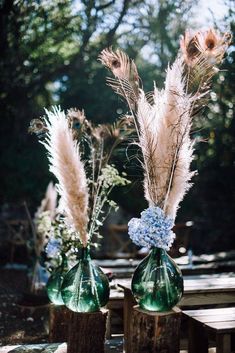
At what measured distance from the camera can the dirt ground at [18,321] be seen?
162 inches

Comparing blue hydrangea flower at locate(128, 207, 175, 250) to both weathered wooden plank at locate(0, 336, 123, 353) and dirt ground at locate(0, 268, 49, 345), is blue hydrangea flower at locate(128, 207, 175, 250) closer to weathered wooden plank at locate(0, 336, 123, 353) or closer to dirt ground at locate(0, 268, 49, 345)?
weathered wooden plank at locate(0, 336, 123, 353)

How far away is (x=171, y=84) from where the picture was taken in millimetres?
2363

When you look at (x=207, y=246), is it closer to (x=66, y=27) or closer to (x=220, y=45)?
(x=66, y=27)

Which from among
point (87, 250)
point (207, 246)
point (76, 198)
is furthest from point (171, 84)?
point (207, 246)

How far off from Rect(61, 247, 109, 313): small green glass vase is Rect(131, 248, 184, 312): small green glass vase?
23cm

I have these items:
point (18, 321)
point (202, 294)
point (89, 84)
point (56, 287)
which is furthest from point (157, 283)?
point (89, 84)

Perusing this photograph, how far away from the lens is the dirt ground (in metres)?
4.11

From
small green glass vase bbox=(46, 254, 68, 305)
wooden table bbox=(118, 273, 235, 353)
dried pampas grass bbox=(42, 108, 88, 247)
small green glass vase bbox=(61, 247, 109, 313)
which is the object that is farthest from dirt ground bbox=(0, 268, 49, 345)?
dried pampas grass bbox=(42, 108, 88, 247)

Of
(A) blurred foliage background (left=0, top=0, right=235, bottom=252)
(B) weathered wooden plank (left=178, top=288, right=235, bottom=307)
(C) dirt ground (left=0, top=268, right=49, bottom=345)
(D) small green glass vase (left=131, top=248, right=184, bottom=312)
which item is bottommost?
(C) dirt ground (left=0, top=268, right=49, bottom=345)

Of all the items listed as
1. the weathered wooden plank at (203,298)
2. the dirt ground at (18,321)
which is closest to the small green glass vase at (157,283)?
the weathered wooden plank at (203,298)

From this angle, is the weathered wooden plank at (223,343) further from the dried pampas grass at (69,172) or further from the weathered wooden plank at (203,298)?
the dried pampas grass at (69,172)

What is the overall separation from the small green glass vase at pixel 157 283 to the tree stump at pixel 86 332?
0.90 feet

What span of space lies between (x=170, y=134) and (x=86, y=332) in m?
1.14

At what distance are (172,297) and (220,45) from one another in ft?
4.37
